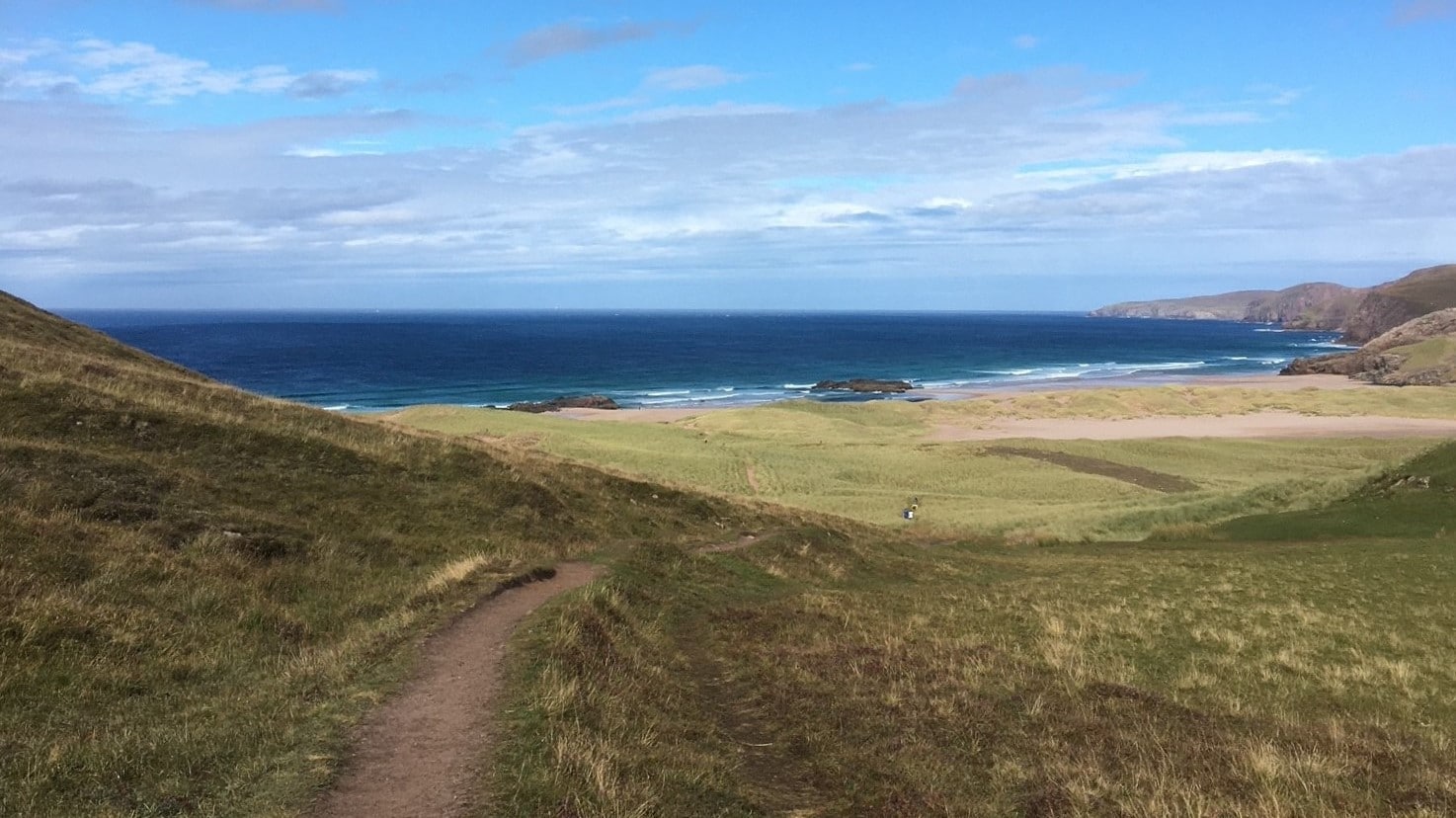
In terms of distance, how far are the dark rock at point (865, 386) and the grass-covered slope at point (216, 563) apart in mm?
98621

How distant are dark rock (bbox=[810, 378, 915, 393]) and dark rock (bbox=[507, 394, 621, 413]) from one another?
35686mm

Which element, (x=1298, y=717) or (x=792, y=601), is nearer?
(x=1298, y=717)

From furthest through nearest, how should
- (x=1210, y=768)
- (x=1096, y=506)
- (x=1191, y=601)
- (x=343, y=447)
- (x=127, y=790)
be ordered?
(x=1096, y=506), (x=343, y=447), (x=1191, y=601), (x=1210, y=768), (x=127, y=790)

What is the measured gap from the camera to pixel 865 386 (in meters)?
124

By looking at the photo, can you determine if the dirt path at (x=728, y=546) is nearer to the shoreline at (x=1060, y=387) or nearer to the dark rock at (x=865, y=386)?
the shoreline at (x=1060, y=387)

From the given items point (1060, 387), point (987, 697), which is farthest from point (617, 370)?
point (987, 697)

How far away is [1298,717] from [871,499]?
3368 cm

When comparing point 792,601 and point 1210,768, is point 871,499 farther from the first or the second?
point 1210,768

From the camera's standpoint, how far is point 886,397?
116 metres

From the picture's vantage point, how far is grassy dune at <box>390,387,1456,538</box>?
1444 inches

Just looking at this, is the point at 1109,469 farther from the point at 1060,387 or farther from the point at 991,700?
the point at 1060,387

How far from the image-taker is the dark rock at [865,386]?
123m

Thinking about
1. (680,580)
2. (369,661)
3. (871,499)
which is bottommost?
(871,499)

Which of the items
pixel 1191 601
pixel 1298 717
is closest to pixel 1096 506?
pixel 1191 601
